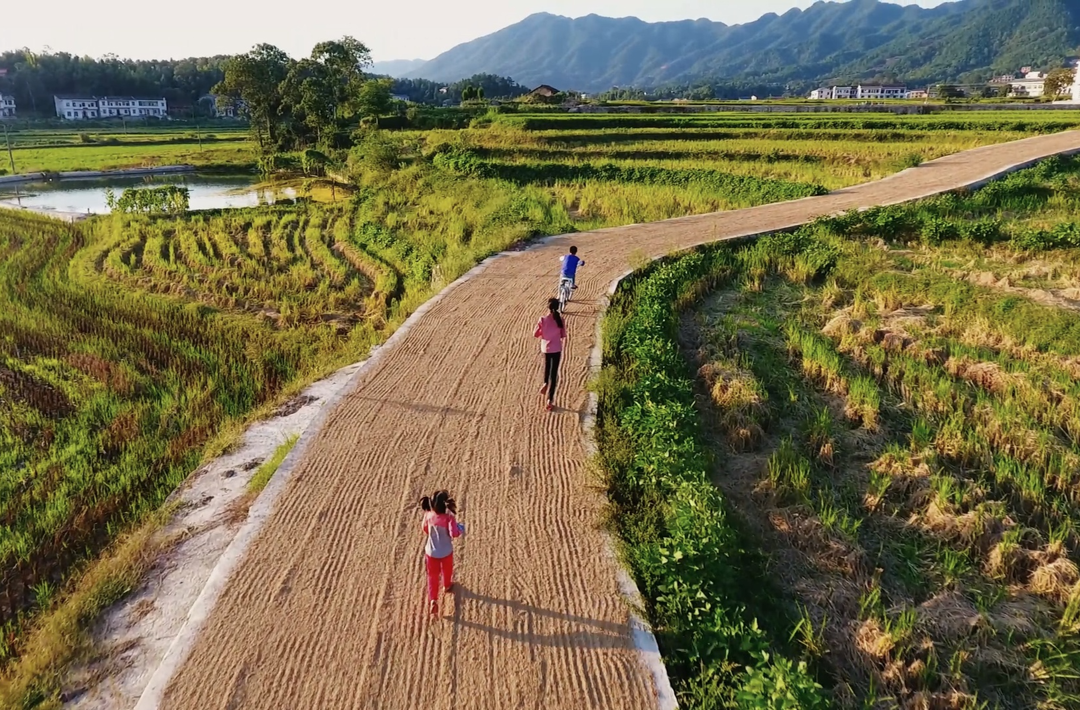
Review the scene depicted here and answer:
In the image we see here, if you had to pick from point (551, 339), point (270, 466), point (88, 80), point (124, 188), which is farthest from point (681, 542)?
point (88, 80)

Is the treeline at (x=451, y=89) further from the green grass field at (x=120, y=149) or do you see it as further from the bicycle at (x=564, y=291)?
the bicycle at (x=564, y=291)

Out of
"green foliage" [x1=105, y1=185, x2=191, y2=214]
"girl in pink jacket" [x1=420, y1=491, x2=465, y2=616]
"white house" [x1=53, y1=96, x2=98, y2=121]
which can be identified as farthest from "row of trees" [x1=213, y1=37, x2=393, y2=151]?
"white house" [x1=53, y1=96, x2=98, y2=121]

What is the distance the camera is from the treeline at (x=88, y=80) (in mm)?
87125

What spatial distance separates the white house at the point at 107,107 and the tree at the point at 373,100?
61382mm

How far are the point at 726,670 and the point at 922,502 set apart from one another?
3.69 m

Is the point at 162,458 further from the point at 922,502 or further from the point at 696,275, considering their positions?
the point at 696,275

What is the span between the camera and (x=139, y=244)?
67.5 ft

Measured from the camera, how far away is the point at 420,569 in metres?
5.88

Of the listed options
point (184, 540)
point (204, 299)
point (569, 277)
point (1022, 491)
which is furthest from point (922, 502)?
point (204, 299)

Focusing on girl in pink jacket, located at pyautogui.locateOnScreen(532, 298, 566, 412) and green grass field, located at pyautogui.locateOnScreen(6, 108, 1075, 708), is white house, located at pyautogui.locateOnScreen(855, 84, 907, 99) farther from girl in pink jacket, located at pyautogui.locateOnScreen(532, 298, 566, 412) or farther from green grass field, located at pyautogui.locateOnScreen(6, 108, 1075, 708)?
girl in pink jacket, located at pyautogui.locateOnScreen(532, 298, 566, 412)

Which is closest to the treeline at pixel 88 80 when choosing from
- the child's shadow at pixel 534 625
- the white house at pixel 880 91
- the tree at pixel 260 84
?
the tree at pixel 260 84

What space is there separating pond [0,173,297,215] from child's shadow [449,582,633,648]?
28811 mm

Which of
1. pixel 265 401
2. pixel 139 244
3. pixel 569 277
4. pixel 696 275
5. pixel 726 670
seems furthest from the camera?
pixel 139 244

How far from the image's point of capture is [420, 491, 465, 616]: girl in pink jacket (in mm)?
5273
